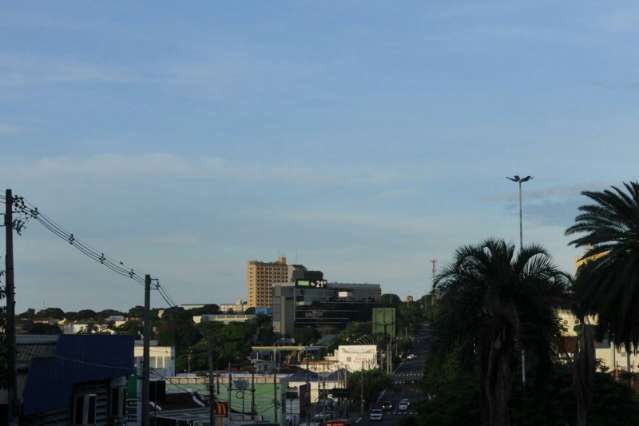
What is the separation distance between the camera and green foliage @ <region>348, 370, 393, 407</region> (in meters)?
157

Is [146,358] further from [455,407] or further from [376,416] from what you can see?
[376,416]

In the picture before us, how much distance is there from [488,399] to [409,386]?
5589 inches

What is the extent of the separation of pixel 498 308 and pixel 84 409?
52.9 feet

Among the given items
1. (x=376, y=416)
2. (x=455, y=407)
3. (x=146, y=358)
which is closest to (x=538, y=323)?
(x=455, y=407)

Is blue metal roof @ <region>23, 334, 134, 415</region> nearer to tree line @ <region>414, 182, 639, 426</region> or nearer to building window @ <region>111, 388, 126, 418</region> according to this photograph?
building window @ <region>111, 388, 126, 418</region>

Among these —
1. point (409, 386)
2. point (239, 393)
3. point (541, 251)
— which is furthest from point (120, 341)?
point (409, 386)

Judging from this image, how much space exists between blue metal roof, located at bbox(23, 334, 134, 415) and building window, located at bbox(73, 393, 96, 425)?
0.72 meters

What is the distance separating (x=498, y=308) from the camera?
1437 inches

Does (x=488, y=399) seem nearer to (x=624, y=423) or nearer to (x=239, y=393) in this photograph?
(x=624, y=423)

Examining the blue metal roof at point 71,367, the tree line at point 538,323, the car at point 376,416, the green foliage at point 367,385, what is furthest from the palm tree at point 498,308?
the green foliage at point 367,385

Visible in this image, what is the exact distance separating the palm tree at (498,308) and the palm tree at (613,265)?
6.02 m

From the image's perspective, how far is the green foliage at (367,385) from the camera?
157m

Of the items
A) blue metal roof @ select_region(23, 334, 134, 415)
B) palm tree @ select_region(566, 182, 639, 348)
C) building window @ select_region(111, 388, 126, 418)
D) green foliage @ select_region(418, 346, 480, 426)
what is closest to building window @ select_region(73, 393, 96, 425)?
blue metal roof @ select_region(23, 334, 134, 415)

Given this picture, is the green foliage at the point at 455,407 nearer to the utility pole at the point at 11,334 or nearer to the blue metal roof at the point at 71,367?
the blue metal roof at the point at 71,367
